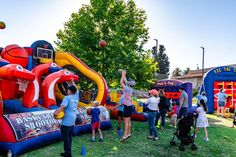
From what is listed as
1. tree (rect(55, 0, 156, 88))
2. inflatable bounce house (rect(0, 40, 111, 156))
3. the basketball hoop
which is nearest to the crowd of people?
inflatable bounce house (rect(0, 40, 111, 156))

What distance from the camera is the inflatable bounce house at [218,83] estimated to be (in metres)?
19.0

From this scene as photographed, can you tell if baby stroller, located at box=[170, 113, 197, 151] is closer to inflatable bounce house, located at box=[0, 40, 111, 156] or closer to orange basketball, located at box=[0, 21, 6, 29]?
inflatable bounce house, located at box=[0, 40, 111, 156]

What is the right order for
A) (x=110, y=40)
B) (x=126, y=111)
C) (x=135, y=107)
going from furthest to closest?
(x=110, y=40)
(x=135, y=107)
(x=126, y=111)

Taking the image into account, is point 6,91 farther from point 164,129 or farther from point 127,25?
point 127,25

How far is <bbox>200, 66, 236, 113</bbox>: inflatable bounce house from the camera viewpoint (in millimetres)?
19047

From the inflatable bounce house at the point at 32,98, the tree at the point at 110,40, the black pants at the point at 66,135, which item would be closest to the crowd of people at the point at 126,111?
the black pants at the point at 66,135

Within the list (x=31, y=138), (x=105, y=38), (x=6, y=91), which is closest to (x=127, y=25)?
(x=105, y=38)

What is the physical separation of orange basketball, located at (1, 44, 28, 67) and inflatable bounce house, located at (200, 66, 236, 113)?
12.8m

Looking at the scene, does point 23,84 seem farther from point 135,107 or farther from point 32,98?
point 135,107

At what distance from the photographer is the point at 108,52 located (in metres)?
17.8

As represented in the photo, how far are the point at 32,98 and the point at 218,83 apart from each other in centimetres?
1488

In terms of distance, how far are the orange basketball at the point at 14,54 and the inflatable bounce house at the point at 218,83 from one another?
1281 centimetres

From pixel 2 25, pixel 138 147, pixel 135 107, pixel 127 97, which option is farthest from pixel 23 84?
pixel 135 107

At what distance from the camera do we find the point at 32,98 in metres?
9.16
